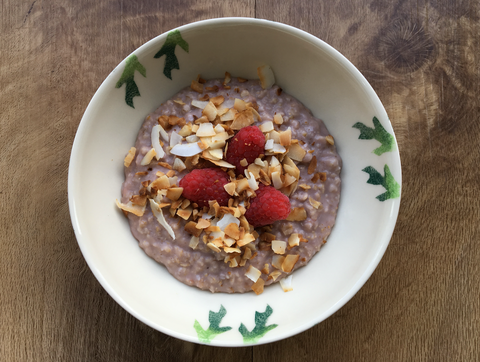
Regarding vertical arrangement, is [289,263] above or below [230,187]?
below

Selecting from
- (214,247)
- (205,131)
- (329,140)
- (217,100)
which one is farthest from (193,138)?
(329,140)

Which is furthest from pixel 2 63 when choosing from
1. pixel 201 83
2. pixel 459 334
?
pixel 459 334

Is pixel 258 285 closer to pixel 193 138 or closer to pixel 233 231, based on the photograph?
pixel 233 231

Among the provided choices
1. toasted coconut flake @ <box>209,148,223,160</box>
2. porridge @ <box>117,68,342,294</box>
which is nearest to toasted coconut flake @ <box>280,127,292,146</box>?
porridge @ <box>117,68,342,294</box>

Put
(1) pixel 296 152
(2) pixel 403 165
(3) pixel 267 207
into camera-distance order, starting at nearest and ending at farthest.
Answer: (3) pixel 267 207 → (1) pixel 296 152 → (2) pixel 403 165

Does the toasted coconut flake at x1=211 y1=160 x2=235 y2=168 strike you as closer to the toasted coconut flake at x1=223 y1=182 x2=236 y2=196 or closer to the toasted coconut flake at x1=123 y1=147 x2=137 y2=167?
the toasted coconut flake at x1=223 y1=182 x2=236 y2=196

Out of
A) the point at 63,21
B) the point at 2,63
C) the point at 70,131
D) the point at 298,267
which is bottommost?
the point at 298,267

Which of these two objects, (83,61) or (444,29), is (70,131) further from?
(444,29)
